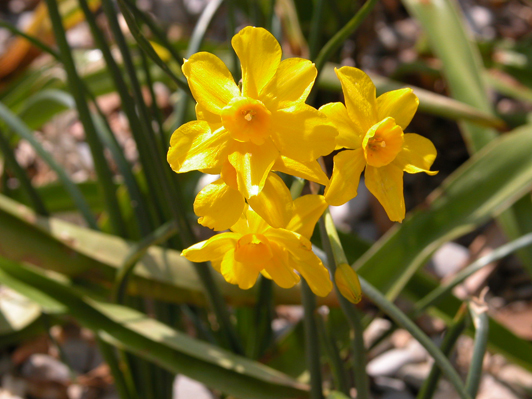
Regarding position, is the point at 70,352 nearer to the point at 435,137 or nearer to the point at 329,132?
the point at 329,132

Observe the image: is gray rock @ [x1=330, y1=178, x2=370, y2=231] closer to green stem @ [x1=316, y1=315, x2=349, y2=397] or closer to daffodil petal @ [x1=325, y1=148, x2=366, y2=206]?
green stem @ [x1=316, y1=315, x2=349, y2=397]

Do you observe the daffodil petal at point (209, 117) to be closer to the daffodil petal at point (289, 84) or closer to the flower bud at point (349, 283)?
the daffodil petal at point (289, 84)

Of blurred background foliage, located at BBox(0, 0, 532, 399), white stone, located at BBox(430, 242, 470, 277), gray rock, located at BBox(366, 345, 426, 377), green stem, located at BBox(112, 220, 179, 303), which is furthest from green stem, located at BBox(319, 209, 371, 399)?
white stone, located at BBox(430, 242, 470, 277)

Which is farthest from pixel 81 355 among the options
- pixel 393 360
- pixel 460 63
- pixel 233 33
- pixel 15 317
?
pixel 460 63

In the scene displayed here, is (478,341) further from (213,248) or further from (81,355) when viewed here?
(81,355)

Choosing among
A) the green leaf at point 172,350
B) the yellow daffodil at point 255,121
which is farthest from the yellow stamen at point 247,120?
the green leaf at point 172,350

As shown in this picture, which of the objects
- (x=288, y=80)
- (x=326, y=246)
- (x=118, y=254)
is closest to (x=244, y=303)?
(x=118, y=254)
